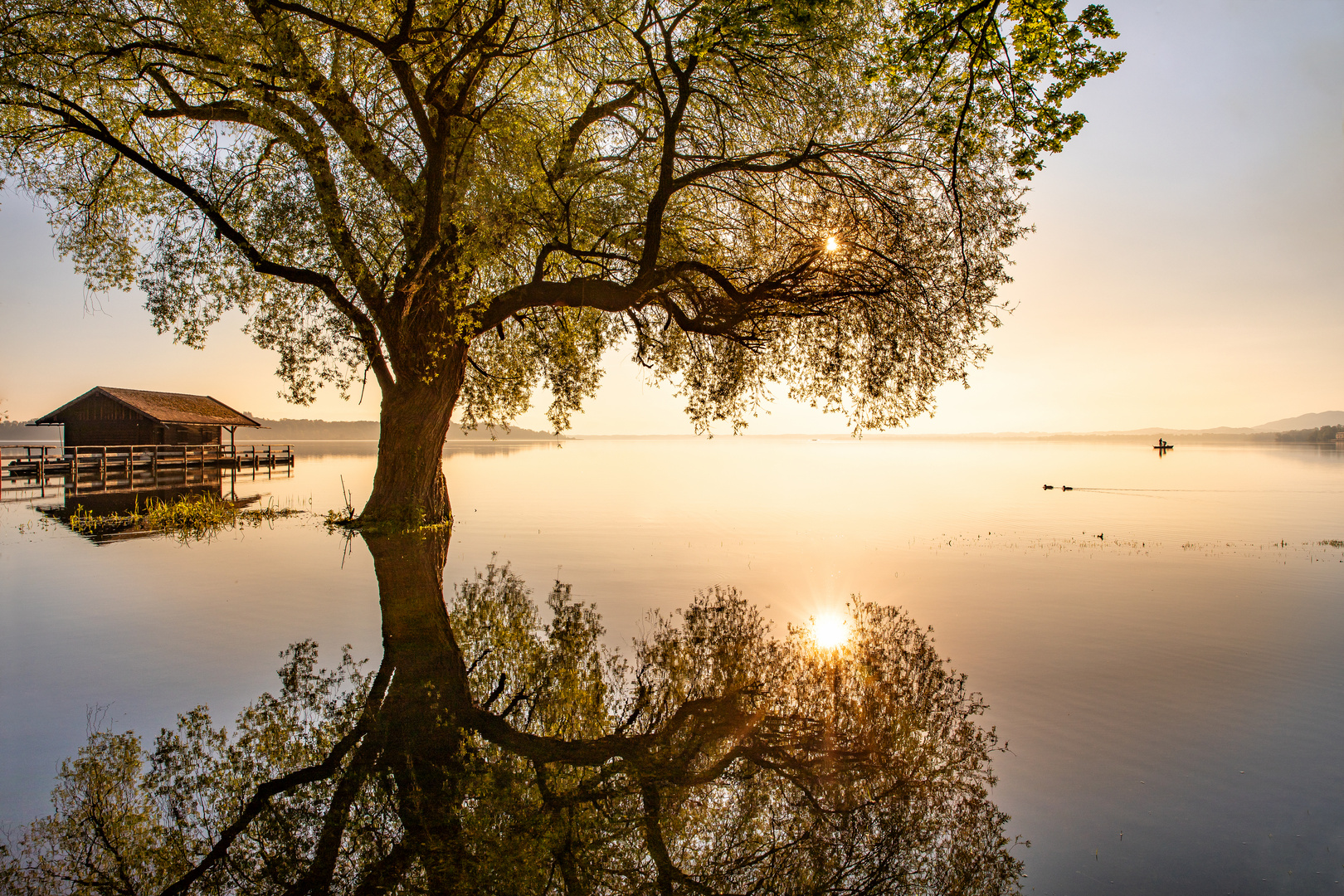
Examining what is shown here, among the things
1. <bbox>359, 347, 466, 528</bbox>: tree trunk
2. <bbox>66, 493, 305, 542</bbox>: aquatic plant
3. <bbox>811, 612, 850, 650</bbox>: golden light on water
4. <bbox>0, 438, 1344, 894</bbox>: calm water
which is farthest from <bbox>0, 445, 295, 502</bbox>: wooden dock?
<bbox>811, 612, 850, 650</bbox>: golden light on water

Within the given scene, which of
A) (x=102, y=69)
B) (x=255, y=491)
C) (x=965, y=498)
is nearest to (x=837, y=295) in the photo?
(x=102, y=69)

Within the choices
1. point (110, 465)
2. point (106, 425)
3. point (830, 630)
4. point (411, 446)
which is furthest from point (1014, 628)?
point (106, 425)

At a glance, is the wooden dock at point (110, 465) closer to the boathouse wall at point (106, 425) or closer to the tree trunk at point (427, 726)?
the boathouse wall at point (106, 425)

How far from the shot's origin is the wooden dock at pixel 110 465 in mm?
36406

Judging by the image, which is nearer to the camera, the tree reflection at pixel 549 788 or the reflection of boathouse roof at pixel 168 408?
the tree reflection at pixel 549 788

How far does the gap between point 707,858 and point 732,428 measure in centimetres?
1417

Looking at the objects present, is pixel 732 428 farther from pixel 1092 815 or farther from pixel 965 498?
pixel 965 498

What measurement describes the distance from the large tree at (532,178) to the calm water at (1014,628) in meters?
4.38

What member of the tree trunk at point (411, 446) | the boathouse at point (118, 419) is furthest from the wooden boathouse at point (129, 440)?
the tree trunk at point (411, 446)

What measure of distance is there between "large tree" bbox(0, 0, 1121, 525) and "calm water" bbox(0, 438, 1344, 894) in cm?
438

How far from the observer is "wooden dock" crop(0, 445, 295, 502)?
36.4 m

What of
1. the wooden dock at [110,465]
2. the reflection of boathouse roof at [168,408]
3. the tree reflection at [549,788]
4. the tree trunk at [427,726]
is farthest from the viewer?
the reflection of boathouse roof at [168,408]

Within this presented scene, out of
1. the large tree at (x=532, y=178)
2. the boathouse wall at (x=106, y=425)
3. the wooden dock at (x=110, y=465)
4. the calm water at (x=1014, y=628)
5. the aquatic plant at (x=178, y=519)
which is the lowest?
the calm water at (x=1014, y=628)

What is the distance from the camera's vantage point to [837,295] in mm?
14672
